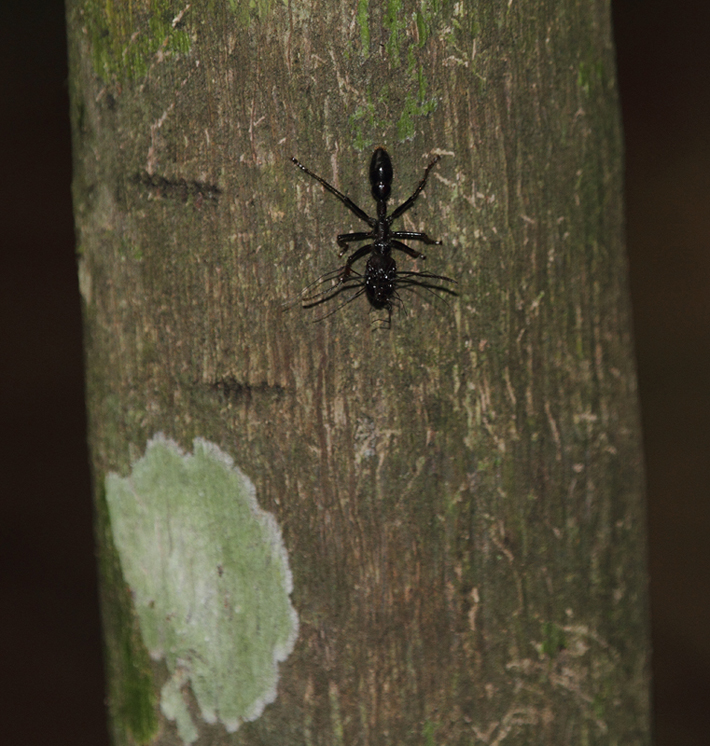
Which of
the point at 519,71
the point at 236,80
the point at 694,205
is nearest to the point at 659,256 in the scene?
the point at 694,205

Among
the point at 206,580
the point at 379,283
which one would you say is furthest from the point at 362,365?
the point at 206,580

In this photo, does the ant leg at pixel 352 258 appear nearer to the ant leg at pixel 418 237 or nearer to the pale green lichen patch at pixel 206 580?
the ant leg at pixel 418 237

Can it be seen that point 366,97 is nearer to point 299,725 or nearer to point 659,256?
point 299,725

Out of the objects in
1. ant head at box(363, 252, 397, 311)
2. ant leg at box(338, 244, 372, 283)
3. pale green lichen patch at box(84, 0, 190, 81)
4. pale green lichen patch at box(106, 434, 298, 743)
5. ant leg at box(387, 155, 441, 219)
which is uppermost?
pale green lichen patch at box(84, 0, 190, 81)

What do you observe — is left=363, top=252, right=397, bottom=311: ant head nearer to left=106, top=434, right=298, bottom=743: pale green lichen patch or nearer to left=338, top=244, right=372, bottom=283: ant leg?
left=338, top=244, right=372, bottom=283: ant leg

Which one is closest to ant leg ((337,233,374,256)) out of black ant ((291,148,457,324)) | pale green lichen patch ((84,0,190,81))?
black ant ((291,148,457,324))

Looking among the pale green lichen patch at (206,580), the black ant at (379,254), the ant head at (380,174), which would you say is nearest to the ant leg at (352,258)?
the black ant at (379,254)

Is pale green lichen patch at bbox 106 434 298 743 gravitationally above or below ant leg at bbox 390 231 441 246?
below

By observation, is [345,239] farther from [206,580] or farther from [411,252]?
[206,580]
